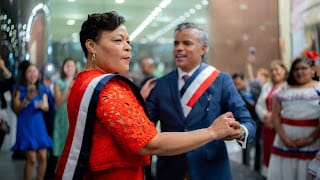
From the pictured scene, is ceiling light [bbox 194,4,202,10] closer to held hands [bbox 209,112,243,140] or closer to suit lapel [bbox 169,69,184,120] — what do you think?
suit lapel [bbox 169,69,184,120]

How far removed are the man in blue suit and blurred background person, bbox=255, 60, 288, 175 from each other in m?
1.71

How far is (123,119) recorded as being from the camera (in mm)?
958

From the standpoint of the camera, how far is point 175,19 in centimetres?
282

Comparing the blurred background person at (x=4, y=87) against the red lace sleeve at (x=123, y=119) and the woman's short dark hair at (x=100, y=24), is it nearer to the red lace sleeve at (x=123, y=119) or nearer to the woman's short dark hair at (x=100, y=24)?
the woman's short dark hair at (x=100, y=24)

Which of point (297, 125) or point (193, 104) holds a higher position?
point (193, 104)

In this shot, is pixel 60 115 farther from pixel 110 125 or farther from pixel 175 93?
pixel 110 125

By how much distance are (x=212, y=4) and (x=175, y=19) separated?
0.63m

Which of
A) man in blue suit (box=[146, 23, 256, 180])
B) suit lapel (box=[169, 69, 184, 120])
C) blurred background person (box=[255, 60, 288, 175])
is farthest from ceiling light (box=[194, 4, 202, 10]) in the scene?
blurred background person (box=[255, 60, 288, 175])

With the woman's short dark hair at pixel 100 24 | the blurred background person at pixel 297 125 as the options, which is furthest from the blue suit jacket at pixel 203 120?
the blurred background person at pixel 297 125

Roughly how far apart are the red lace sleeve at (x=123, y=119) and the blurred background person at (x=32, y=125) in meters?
1.65

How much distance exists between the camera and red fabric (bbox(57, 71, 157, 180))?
960 mm

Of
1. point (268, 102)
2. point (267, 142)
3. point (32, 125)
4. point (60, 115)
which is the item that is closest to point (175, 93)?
point (32, 125)

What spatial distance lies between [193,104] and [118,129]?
2.34 feet

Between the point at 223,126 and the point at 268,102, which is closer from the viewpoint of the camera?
the point at 223,126
